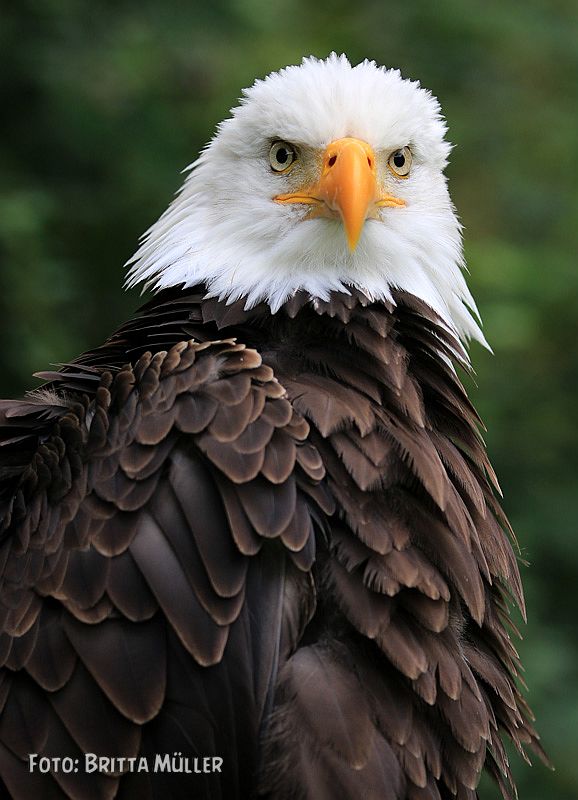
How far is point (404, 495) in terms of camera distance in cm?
339

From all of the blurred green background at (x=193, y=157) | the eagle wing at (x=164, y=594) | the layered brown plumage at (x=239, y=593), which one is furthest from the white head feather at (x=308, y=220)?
the blurred green background at (x=193, y=157)

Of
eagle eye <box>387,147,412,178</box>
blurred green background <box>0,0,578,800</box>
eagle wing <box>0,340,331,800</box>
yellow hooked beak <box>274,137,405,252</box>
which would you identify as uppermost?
blurred green background <box>0,0,578,800</box>

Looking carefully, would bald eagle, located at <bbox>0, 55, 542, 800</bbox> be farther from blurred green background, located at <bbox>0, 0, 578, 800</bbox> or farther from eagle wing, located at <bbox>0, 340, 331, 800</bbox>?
blurred green background, located at <bbox>0, 0, 578, 800</bbox>

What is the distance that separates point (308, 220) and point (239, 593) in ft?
4.54

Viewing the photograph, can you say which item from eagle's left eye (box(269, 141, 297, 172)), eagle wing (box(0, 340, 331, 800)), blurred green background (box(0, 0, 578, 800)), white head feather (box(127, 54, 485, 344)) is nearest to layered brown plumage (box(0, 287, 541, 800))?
eagle wing (box(0, 340, 331, 800))

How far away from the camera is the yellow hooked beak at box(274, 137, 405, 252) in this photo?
12.1ft

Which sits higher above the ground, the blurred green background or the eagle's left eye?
the blurred green background

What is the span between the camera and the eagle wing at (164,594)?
307cm

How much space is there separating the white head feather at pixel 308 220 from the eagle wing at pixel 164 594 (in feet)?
2.25

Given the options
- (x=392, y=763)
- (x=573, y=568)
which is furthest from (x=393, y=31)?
(x=392, y=763)

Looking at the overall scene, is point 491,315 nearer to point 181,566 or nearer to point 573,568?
point 573,568

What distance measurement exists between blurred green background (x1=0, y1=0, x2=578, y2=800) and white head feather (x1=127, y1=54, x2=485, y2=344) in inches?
81.2

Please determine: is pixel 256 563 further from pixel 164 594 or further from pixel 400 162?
pixel 400 162

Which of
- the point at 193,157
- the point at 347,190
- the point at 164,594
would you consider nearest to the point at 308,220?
the point at 347,190
